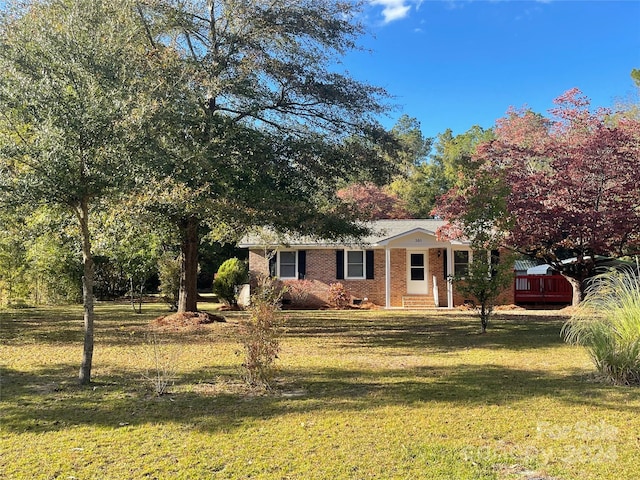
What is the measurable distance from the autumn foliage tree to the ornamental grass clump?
573 centimetres

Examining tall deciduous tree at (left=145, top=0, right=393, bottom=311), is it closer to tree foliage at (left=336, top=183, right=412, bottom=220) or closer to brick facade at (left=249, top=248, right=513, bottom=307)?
brick facade at (left=249, top=248, right=513, bottom=307)

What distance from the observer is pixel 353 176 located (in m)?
13.0

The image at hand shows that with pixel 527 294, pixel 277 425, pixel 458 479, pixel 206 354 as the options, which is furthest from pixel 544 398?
pixel 527 294

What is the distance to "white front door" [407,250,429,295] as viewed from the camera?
66.6 ft

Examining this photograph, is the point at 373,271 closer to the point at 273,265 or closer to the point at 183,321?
the point at 273,265

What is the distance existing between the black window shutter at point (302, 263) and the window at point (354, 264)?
5.53 ft

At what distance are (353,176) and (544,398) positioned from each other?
802cm

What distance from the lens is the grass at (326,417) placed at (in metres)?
4.05

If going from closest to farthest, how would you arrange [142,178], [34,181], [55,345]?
[34,181], [142,178], [55,345]

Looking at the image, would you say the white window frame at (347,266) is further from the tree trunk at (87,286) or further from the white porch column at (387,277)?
the tree trunk at (87,286)

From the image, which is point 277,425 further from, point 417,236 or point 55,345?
point 417,236

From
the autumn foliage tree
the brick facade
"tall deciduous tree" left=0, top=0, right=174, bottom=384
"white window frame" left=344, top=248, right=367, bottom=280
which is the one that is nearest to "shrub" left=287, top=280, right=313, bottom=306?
the brick facade

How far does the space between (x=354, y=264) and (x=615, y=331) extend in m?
13.9

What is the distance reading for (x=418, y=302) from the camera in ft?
65.5
